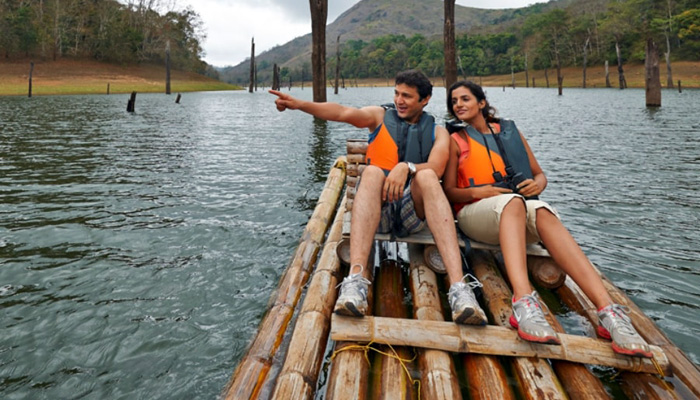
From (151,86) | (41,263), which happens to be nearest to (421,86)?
(41,263)

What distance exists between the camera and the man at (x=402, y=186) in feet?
11.0

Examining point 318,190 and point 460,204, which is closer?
point 460,204

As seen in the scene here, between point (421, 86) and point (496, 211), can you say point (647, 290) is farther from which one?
point (421, 86)

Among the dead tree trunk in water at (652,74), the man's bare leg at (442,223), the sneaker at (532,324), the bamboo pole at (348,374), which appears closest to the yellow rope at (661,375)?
the sneaker at (532,324)

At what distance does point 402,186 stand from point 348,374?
174 centimetres

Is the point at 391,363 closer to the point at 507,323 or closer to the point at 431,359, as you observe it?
the point at 431,359

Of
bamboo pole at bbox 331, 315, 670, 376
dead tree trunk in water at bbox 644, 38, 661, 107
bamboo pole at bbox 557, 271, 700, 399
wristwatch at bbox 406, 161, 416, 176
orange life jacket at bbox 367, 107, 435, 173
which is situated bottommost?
bamboo pole at bbox 557, 271, 700, 399

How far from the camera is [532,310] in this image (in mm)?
2959

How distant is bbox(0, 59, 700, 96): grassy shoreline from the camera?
5003 cm

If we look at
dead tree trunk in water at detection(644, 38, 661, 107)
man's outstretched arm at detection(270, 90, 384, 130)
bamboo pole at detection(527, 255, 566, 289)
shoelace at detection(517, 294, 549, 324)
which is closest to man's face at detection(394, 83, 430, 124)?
man's outstretched arm at detection(270, 90, 384, 130)

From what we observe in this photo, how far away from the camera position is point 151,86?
207ft

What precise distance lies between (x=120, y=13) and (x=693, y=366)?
97356 millimetres

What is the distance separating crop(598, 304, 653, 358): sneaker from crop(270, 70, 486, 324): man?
2.92 ft

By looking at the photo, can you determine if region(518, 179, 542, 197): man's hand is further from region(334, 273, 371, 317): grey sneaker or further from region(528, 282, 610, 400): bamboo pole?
region(334, 273, 371, 317): grey sneaker
